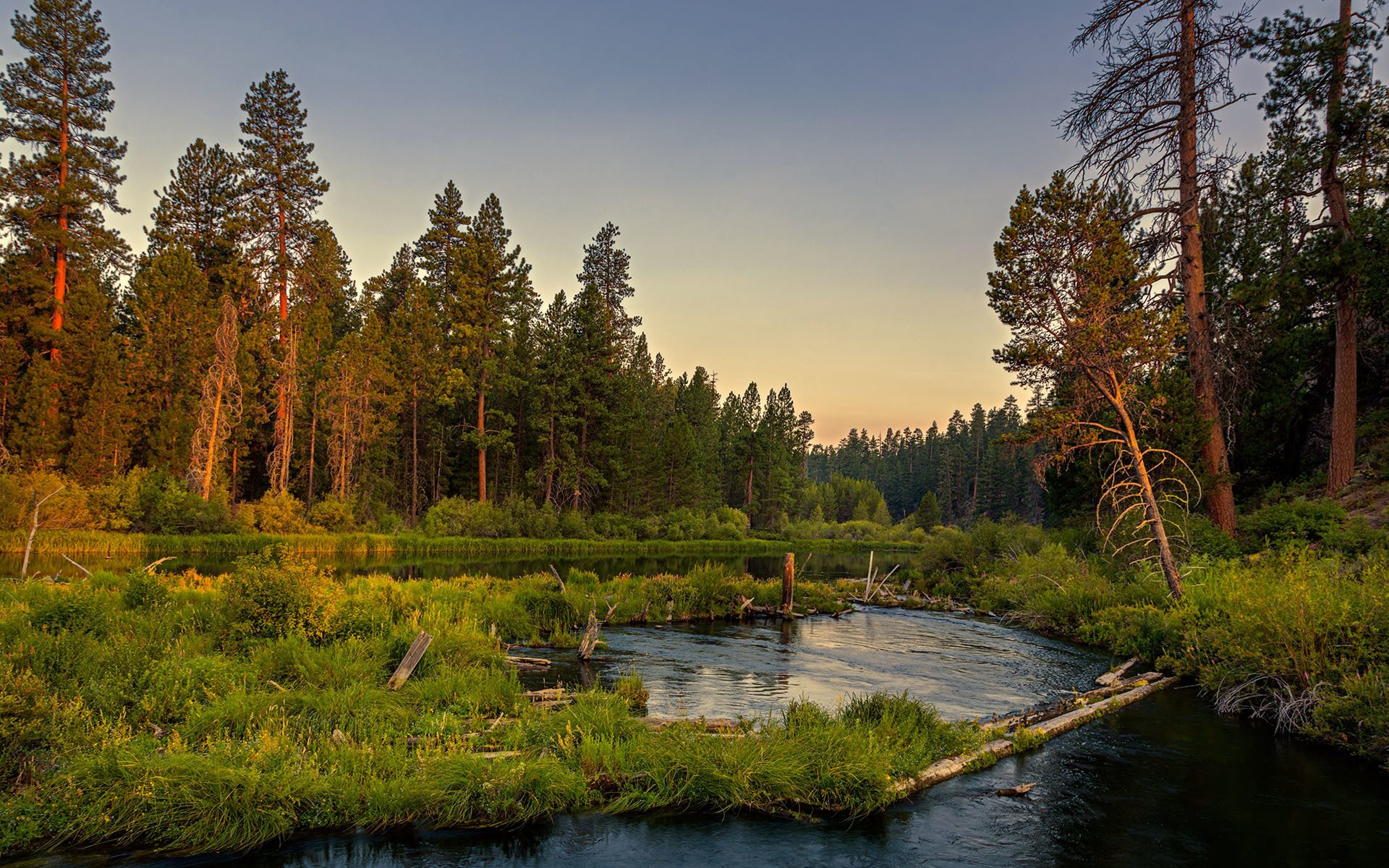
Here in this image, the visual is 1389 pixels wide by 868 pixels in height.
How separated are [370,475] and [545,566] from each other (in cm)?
2136

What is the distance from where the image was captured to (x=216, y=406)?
38656 millimetres

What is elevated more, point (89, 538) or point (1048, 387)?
point (1048, 387)

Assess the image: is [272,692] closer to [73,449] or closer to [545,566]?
[545,566]

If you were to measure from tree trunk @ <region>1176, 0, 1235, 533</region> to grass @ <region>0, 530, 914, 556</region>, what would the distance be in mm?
28867

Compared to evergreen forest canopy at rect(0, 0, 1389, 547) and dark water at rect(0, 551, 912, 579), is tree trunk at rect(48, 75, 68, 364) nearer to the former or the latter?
evergreen forest canopy at rect(0, 0, 1389, 547)

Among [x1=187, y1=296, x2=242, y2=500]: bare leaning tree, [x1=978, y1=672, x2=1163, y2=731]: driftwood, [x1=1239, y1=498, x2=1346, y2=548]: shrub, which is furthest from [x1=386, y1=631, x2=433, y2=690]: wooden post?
[x1=187, y1=296, x2=242, y2=500]: bare leaning tree

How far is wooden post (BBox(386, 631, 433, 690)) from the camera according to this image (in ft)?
39.0

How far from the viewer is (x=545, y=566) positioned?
40.1m

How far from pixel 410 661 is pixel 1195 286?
83.4 feet

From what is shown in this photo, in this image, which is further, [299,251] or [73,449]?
[299,251]

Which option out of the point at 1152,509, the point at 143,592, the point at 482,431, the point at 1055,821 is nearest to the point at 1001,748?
the point at 1055,821

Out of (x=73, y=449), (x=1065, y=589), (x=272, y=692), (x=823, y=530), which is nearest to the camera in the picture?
(x=272, y=692)

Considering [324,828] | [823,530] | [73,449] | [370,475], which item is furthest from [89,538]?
[823,530]

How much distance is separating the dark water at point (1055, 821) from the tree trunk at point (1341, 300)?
1319 cm
